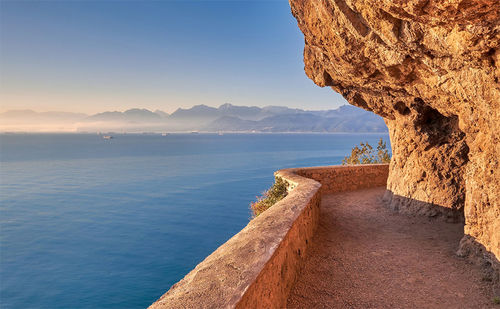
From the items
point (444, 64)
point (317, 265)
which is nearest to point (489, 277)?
point (317, 265)

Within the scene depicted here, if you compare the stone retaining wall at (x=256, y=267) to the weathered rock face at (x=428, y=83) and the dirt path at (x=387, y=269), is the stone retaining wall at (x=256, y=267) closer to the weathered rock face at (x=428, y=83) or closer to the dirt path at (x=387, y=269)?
the dirt path at (x=387, y=269)

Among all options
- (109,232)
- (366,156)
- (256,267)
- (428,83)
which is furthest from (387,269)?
(109,232)

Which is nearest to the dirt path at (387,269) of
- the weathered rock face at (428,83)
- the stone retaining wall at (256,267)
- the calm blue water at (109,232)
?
the stone retaining wall at (256,267)

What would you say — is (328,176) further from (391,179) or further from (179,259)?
(179,259)

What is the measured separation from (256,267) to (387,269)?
12.0ft

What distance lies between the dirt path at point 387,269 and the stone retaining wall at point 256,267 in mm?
442

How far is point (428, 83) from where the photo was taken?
6.75 meters

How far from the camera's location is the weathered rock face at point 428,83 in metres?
4.27

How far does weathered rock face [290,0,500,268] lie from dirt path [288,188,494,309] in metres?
0.69

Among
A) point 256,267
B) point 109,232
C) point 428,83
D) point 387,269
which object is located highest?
point 428,83

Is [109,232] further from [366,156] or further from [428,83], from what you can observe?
[428,83]

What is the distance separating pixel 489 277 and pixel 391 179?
597 cm

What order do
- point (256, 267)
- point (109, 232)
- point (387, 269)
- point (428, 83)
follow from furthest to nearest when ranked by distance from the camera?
1. point (109, 232)
2. point (428, 83)
3. point (387, 269)
4. point (256, 267)

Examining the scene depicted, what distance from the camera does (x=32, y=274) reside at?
22.2 metres
